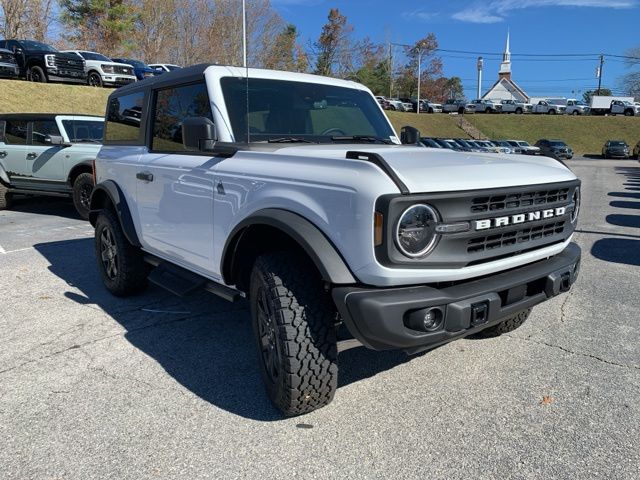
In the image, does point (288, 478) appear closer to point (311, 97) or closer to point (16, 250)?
point (311, 97)

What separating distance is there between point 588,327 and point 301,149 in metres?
2.83

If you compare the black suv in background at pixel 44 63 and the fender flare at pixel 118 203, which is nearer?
the fender flare at pixel 118 203

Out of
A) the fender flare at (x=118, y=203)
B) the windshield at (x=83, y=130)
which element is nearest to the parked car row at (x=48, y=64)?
the windshield at (x=83, y=130)

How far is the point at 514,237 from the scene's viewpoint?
278 cm

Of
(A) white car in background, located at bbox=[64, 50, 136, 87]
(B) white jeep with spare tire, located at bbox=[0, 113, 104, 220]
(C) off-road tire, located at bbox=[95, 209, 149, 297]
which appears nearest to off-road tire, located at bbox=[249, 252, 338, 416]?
(C) off-road tire, located at bbox=[95, 209, 149, 297]

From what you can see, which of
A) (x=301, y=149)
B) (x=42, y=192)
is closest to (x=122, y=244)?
(x=301, y=149)

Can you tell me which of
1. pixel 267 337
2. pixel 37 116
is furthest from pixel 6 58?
pixel 267 337

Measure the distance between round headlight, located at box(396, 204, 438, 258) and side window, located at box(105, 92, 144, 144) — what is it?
2.99 m

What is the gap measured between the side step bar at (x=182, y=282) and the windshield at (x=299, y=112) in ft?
3.29

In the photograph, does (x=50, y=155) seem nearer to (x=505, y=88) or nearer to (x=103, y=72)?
(x=103, y=72)

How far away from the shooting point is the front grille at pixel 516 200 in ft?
8.42

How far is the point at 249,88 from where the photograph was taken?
Result: 11.8 ft

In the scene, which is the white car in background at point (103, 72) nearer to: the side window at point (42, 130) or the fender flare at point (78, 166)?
the side window at point (42, 130)

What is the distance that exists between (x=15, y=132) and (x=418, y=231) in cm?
1047
